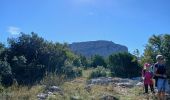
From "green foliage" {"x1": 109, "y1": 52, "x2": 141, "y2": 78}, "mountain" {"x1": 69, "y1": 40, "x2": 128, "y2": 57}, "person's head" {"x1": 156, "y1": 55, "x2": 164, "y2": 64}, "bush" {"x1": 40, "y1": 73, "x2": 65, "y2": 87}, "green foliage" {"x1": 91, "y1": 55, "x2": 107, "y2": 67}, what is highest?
"mountain" {"x1": 69, "y1": 40, "x2": 128, "y2": 57}

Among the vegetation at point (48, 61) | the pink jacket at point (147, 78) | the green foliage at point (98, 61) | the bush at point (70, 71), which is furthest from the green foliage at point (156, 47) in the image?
the green foliage at point (98, 61)

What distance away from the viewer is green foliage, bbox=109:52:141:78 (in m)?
31.5

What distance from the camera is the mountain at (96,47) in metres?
112

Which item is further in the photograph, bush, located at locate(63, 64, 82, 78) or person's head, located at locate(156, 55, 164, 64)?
bush, located at locate(63, 64, 82, 78)

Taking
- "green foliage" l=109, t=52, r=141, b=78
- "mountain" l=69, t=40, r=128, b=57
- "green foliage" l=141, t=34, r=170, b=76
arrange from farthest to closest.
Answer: "mountain" l=69, t=40, r=128, b=57, "green foliage" l=109, t=52, r=141, b=78, "green foliage" l=141, t=34, r=170, b=76

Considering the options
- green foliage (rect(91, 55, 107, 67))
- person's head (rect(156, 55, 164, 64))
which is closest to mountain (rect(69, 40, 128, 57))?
green foliage (rect(91, 55, 107, 67))

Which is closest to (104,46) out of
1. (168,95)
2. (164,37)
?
(164,37)

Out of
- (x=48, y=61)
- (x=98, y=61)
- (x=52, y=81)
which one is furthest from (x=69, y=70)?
(x=98, y=61)

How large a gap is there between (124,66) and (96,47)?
8150 centimetres

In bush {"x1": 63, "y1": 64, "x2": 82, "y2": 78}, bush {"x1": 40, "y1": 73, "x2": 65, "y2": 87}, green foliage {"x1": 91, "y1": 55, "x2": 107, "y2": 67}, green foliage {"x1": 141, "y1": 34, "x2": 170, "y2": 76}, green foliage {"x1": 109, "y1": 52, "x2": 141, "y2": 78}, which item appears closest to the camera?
bush {"x1": 40, "y1": 73, "x2": 65, "y2": 87}

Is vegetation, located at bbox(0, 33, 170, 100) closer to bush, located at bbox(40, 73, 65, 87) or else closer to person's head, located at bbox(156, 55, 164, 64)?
bush, located at bbox(40, 73, 65, 87)

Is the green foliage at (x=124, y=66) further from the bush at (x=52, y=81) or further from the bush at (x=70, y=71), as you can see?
the bush at (x=52, y=81)

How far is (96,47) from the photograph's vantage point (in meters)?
114

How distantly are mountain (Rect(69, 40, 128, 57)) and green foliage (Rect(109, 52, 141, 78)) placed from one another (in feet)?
252
